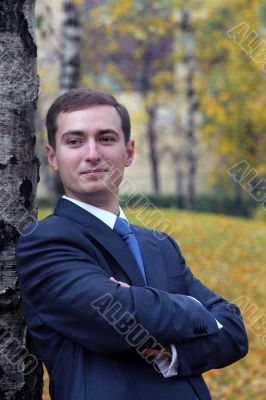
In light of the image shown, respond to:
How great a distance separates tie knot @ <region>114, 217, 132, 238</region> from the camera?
2605mm

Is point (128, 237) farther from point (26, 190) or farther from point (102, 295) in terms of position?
point (26, 190)

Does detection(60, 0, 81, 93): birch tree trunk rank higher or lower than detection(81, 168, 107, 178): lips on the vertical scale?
higher

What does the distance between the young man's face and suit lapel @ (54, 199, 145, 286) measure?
0.06m

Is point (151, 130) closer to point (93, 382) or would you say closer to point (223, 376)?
point (223, 376)

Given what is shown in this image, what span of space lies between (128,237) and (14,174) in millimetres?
574

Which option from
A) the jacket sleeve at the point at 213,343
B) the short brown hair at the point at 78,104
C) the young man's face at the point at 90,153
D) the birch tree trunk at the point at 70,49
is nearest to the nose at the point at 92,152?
the young man's face at the point at 90,153

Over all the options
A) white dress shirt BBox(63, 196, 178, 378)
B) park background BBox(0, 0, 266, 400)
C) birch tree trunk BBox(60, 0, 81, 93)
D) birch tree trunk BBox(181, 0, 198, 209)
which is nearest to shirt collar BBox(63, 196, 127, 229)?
white dress shirt BBox(63, 196, 178, 378)

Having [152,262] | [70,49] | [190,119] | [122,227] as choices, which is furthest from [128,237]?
[190,119]

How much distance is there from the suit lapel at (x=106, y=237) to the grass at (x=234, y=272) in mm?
3593

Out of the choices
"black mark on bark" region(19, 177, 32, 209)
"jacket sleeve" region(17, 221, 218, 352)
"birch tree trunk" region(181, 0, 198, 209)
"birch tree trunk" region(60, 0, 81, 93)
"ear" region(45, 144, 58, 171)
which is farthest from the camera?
"birch tree trunk" region(181, 0, 198, 209)

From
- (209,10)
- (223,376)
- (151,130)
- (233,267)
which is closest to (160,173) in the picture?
(151,130)

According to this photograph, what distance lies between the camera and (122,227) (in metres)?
2.62

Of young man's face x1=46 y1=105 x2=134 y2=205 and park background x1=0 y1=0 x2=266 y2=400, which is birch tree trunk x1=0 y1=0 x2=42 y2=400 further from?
young man's face x1=46 y1=105 x2=134 y2=205

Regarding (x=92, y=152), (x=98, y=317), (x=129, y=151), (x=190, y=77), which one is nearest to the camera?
Answer: (x=98, y=317)
